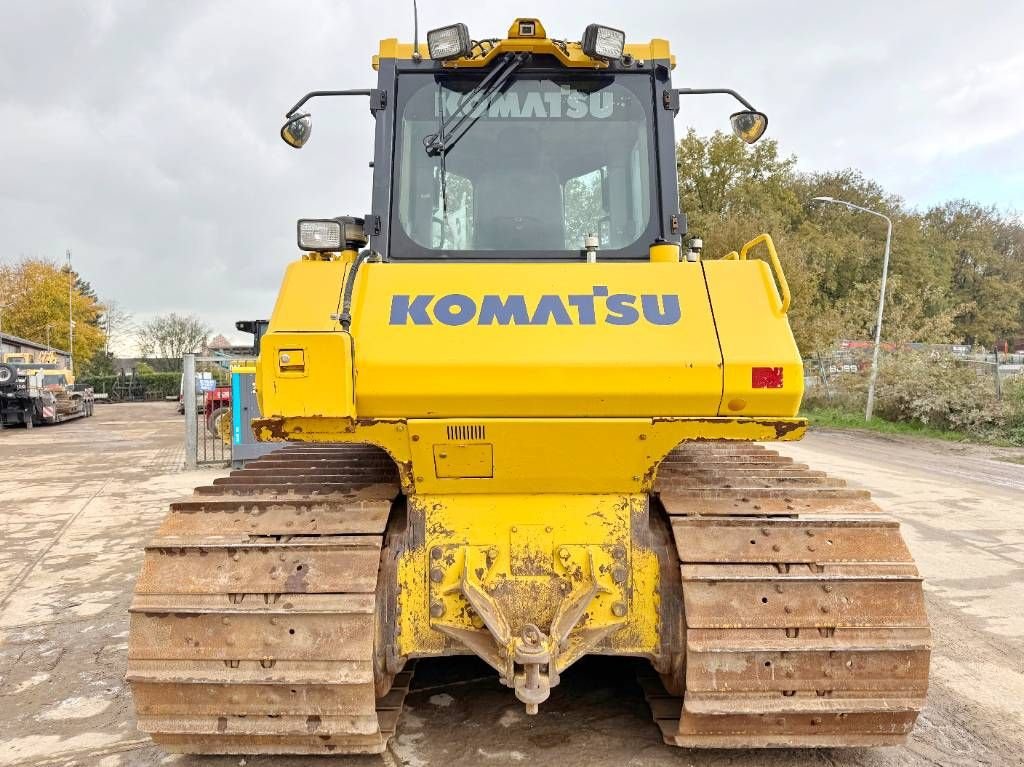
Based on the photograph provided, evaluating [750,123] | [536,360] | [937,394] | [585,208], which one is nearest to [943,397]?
[937,394]

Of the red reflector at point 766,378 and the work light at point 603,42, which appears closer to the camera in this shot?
the red reflector at point 766,378

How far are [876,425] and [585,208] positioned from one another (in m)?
16.3

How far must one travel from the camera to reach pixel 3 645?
14.8 ft

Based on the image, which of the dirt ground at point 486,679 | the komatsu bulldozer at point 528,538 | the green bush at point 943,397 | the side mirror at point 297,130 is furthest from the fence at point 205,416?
the green bush at point 943,397

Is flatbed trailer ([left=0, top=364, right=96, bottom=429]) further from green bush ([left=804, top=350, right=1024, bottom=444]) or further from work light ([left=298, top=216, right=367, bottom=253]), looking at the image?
work light ([left=298, top=216, right=367, bottom=253])

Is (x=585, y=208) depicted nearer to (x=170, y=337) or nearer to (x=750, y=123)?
(x=750, y=123)

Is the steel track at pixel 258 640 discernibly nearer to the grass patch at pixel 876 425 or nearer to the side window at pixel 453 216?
the side window at pixel 453 216

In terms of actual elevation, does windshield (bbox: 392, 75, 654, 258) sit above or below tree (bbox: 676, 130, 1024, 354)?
below

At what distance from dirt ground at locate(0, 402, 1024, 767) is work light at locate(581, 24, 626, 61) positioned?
2913mm

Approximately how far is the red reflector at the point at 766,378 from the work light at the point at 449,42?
1.90 meters

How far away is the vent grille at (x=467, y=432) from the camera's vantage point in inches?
106

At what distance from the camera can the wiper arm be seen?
3.55m

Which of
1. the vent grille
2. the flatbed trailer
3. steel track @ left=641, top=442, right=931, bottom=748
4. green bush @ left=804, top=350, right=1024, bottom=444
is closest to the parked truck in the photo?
the flatbed trailer

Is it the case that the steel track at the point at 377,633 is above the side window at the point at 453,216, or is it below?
below
